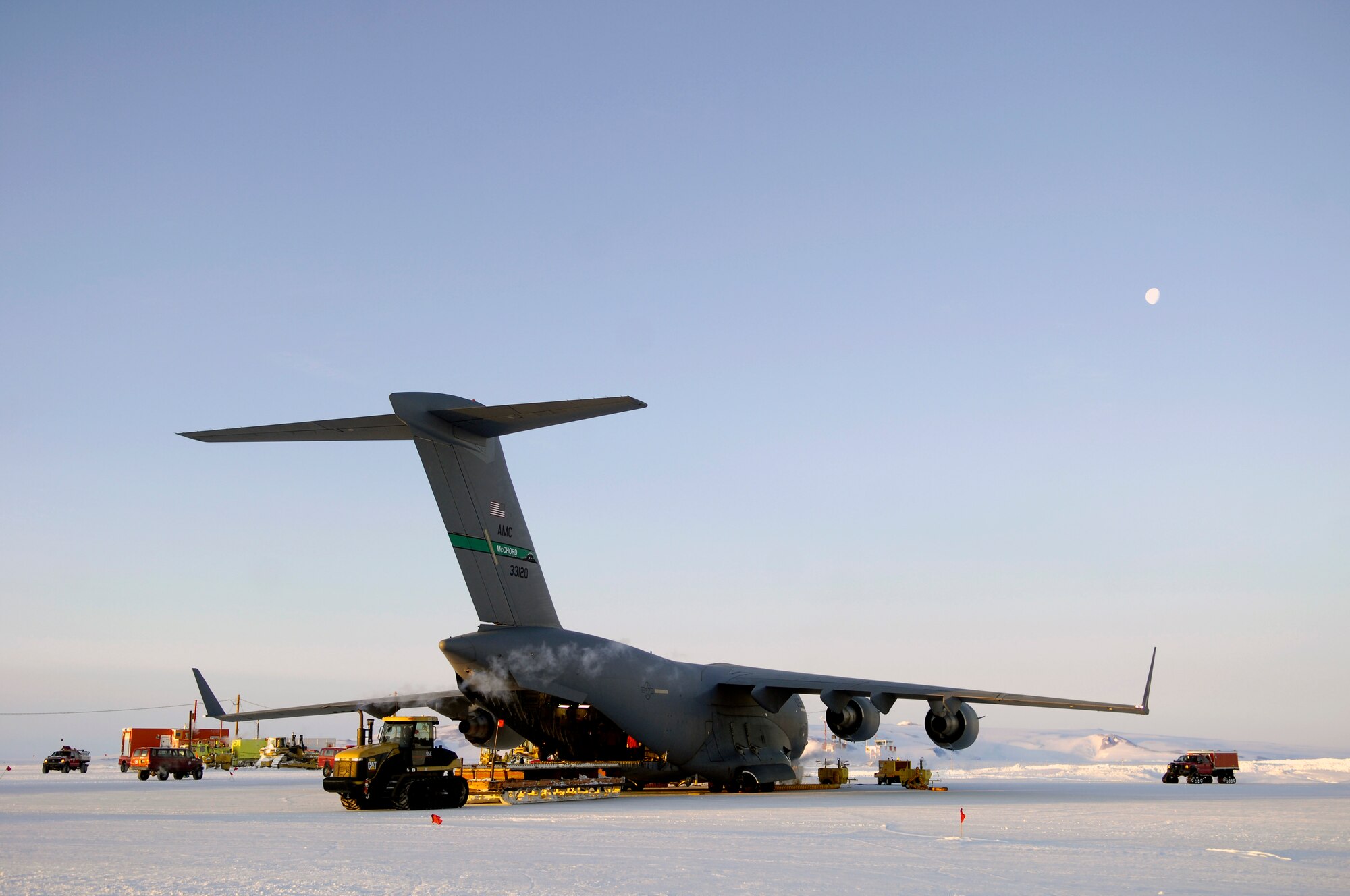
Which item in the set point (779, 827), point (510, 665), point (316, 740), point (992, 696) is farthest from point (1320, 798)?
point (316, 740)

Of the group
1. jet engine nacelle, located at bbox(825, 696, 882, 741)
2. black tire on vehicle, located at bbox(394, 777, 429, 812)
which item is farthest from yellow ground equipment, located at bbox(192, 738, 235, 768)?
black tire on vehicle, located at bbox(394, 777, 429, 812)

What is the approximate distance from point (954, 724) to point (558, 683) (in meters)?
8.18

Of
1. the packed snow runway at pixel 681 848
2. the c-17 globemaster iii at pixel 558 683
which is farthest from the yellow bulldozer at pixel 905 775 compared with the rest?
the packed snow runway at pixel 681 848

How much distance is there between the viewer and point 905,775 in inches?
1000

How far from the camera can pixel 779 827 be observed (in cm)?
1221

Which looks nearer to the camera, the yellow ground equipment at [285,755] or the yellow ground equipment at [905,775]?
the yellow ground equipment at [905,775]

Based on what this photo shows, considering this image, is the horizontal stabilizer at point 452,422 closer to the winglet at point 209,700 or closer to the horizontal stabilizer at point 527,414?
the horizontal stabilizer at point 527,414

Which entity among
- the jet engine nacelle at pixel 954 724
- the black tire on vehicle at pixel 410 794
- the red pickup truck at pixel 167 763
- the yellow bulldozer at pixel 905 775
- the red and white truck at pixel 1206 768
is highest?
the jet engine nacelle at pixel 954 724

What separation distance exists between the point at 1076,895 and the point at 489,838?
19.2 ft

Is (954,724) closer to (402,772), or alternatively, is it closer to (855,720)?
(855,720)

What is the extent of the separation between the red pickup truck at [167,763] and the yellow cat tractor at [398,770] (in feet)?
67.5

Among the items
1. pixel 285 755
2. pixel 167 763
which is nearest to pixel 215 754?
pixel 285 755

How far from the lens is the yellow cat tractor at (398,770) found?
14695mm

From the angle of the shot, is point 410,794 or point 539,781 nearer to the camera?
point 410,794
